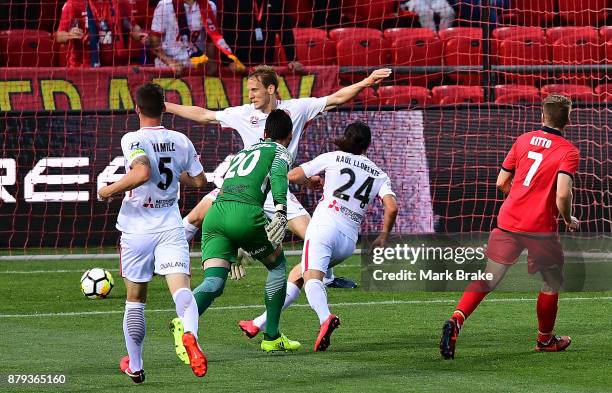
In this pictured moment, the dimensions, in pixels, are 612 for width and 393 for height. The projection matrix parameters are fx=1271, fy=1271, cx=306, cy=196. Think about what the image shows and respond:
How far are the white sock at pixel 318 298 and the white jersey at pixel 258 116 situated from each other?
175cm

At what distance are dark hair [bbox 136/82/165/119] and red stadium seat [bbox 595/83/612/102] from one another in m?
8.97

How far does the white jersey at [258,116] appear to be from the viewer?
10617mm

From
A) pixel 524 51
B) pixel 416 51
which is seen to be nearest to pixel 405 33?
pixel 416 51

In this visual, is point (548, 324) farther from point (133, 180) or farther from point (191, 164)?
point (133, 180)

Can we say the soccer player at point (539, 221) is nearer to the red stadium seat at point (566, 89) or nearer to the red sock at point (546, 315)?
the red sock at point (546, 315)

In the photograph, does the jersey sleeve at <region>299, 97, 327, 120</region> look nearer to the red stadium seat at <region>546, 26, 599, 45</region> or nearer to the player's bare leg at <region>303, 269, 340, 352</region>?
the player's bare leg at <region>303, 269, 340, 352</region>

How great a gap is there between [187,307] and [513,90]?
30.1 ft

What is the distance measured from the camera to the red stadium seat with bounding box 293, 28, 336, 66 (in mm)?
17000

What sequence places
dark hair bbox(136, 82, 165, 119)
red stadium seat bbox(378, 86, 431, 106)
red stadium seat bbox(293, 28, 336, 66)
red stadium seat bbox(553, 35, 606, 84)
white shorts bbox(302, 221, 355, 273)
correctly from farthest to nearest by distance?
red stadium seat bbox(293, 28, 336, 66)
red stadium seat bbox(553, 35, 606, 84)
red stadium seat bbox(378, 86, 431, 106)
white shorts bbox(302, 221, 355, 273)
dark hair bbox(136, 82, 165, 119)

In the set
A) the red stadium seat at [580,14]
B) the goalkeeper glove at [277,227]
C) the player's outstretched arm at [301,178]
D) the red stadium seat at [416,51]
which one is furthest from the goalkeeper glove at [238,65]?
the goalkeeper glove at [277,227]

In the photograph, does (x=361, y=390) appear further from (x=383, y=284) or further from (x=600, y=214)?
(x=600, y=214)

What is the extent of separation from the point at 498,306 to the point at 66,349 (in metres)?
4.10

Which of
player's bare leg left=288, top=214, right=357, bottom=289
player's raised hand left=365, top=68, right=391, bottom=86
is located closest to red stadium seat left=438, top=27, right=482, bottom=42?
player's bare leg left=288, top=214, right=357, bottom=289

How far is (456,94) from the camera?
631 inches
